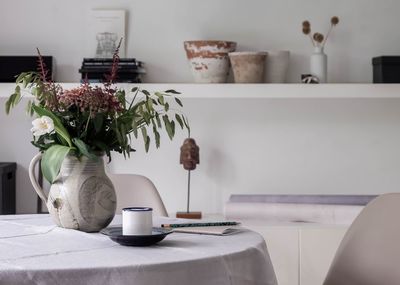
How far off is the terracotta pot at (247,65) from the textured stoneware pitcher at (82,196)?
170 cm

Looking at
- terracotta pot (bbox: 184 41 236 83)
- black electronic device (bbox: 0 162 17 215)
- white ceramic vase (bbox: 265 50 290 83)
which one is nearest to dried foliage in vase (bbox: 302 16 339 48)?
white ceramic vase (bbox: 265 50 290 83)

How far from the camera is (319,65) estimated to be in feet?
12.8

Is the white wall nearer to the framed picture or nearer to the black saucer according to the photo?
the framed picture

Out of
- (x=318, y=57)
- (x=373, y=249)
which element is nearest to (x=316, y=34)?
(x=318, y=57)

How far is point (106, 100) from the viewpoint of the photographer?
2195 mm

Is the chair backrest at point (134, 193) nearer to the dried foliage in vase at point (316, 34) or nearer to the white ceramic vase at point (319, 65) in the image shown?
the white ceramic vase at point (319, 65)

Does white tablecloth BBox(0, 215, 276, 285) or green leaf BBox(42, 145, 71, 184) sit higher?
green leaf BBox(42, 145, 71, 184)

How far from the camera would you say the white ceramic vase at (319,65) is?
389cm

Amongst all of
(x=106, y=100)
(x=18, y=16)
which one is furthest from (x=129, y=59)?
(x=106, y=100)

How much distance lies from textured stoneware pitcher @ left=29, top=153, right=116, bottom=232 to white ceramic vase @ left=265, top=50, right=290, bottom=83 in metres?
1.84

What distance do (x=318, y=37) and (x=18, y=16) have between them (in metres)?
1.51

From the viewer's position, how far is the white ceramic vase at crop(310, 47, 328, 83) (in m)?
3.89

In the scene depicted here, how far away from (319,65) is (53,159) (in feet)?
6.63

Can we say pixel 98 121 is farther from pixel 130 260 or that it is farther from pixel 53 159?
pixel 130 260
